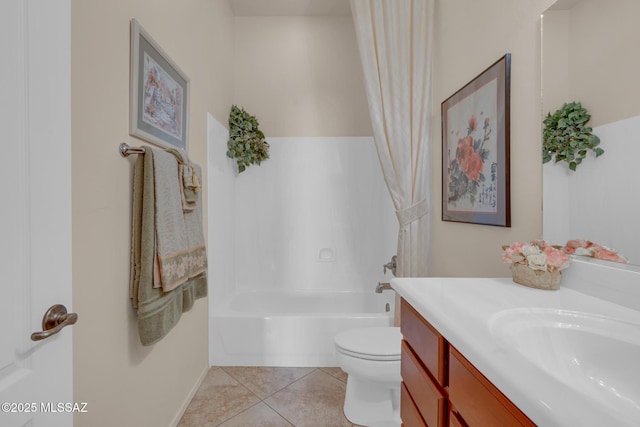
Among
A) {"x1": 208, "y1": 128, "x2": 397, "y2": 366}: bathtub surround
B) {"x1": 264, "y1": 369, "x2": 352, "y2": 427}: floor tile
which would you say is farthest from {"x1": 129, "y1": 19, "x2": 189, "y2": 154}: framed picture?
{"x1": 264, "y1": 369, "x2": 352, "y2": 427}: floor tile

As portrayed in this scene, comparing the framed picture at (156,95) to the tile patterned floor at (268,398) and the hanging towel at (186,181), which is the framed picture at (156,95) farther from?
the tile patterned floor at (268,398)

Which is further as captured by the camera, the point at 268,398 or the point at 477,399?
the point at 268,398

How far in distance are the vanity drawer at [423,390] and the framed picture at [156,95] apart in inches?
53.2

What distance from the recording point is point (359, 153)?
279 cm

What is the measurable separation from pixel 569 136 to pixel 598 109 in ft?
0.39

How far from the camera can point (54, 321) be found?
0.65m

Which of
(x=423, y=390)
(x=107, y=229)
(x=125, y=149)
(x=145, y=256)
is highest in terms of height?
(x=125, y=149)

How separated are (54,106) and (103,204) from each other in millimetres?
450

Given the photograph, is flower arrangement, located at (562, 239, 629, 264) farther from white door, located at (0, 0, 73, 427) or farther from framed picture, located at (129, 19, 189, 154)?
framed picture, located at (129, 19, 189, 154)

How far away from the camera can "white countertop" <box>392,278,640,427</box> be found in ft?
1.33

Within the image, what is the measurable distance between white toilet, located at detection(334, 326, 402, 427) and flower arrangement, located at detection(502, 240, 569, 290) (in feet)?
2.35

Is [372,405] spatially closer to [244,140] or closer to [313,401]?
[313,401]

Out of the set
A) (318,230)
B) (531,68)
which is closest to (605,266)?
(531,68)

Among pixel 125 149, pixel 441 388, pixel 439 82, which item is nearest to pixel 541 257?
pixel 441 388
